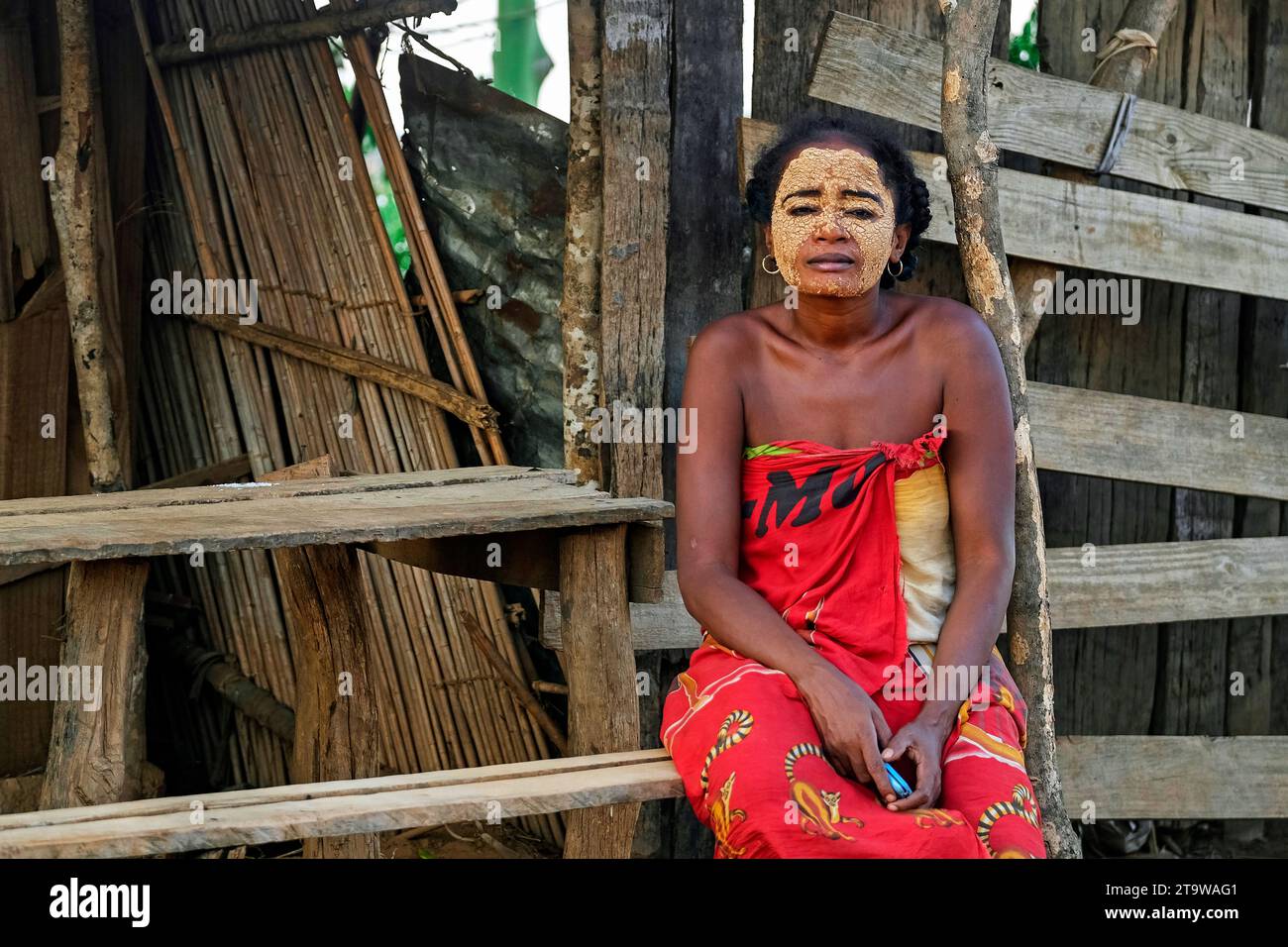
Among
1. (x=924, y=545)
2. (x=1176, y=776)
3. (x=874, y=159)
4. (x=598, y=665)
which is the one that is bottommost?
(x=1176, y=776)

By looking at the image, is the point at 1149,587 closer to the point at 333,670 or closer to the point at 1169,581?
the point at 1169,581

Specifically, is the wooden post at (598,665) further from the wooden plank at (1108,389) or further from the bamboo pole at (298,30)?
the bamboo pole at (298,30)

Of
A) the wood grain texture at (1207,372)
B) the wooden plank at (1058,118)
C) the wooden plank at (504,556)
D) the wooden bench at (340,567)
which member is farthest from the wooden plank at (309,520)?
the wood grain texture at (1207,372)

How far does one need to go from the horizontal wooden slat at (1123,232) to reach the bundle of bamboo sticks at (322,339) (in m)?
1.45

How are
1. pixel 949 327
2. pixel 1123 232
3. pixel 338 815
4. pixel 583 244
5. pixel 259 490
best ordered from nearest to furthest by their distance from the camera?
pixel 338 815
pixel 949 327
pixel 259 490
pixel 583 244
pixel 1123 232

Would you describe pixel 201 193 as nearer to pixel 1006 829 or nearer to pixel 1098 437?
pixel 1098 437

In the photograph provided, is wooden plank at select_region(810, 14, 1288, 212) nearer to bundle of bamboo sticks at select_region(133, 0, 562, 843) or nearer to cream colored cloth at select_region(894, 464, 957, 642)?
cream colored cloth at select_region(894, 464, 957, 642)

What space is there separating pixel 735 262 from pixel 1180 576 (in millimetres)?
1636

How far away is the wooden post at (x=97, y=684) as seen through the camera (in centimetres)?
265

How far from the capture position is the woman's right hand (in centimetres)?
239

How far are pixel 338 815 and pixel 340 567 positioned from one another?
41.3 inches

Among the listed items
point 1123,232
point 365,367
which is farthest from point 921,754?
point 365,367

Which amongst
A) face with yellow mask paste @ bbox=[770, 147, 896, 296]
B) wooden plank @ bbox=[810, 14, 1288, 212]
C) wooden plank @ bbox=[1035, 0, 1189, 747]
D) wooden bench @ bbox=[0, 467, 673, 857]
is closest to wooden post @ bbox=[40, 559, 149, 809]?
wooden bench @ bbox=[0, 467, 673, 857]

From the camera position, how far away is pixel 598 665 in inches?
119
